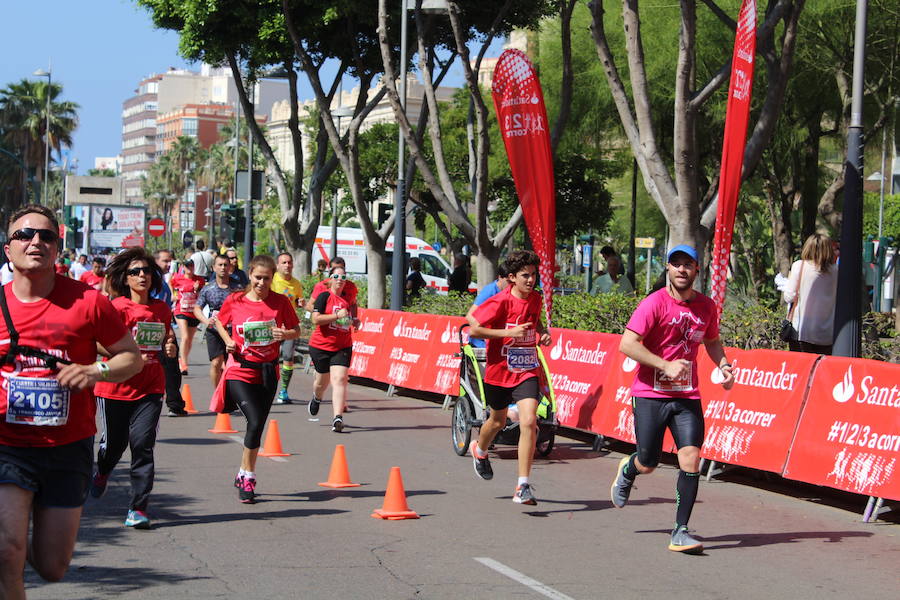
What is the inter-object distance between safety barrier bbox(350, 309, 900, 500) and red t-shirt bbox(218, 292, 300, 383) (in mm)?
3400

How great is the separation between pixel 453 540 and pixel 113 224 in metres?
54.6

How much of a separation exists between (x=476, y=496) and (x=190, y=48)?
1797cm

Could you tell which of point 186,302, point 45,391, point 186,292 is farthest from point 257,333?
point 186,292

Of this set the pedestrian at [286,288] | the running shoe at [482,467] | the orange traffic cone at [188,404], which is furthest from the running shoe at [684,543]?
the orange traffic cone at [188,404]

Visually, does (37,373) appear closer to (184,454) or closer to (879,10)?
(184,454)

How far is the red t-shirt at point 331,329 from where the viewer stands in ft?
45.0

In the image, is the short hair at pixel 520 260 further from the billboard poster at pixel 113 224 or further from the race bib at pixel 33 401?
the billboard poster at pixel 113 224

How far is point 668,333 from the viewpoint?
776 cm

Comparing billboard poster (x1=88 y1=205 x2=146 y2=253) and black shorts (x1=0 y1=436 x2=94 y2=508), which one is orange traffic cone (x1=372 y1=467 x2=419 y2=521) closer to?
black shorts (x1=0 y1=436 x2=94 y2=508)

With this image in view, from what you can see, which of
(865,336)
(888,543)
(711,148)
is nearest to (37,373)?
(888,543)

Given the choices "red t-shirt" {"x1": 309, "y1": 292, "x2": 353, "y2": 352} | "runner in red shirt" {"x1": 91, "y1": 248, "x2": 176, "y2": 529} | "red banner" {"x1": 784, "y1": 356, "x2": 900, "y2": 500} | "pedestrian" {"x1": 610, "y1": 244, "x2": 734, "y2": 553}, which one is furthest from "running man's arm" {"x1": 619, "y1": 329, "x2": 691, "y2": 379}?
"red t-shirt" {"x1": 309, "y1": 292, "x2": 353, "y2": 352}

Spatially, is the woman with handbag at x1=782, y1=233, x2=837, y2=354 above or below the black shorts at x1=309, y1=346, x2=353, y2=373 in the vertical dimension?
above

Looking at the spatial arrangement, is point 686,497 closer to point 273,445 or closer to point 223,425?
point 273,445

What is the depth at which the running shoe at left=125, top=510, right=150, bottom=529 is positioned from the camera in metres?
7.98
